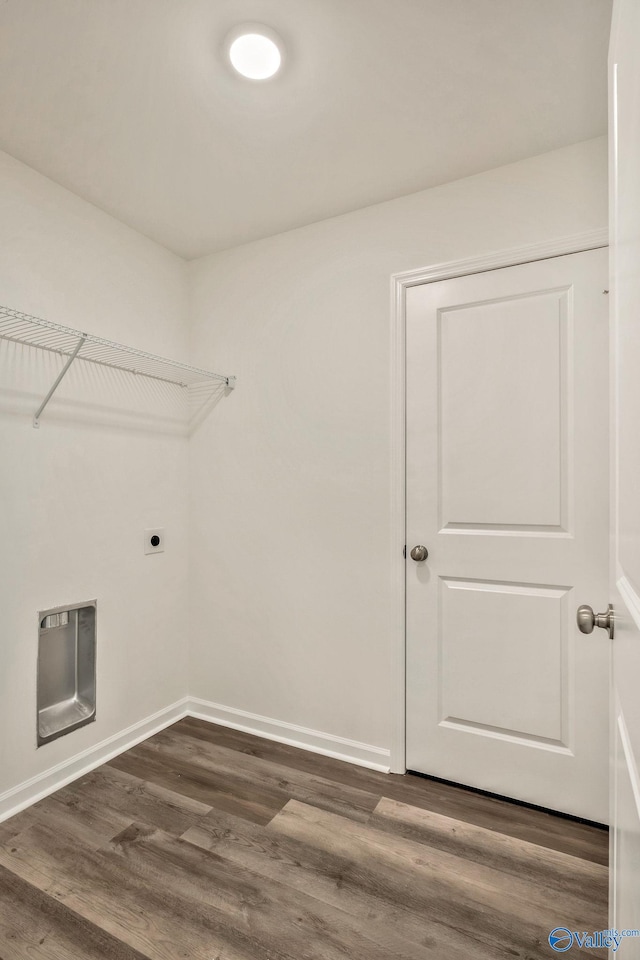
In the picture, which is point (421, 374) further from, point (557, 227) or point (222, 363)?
point (222, 363)

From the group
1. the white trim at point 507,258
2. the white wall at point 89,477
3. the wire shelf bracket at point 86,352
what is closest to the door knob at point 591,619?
the white trim at point 507,258

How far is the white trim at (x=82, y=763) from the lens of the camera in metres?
1.93

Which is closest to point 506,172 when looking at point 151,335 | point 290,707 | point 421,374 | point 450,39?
point 450,39

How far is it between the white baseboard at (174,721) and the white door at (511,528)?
0.26 meters

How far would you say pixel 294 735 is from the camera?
95.4 inches

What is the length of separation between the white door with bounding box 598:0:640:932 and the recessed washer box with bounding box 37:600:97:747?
6.58 feet

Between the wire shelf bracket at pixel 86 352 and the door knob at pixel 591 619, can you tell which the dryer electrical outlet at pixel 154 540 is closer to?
the wire shelf bracket at pixel 86 352

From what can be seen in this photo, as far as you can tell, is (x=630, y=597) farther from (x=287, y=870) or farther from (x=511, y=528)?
(x=287, y=870)

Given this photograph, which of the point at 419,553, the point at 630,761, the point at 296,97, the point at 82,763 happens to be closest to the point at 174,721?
the point at 82,763

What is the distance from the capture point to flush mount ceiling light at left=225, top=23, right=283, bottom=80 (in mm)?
1420

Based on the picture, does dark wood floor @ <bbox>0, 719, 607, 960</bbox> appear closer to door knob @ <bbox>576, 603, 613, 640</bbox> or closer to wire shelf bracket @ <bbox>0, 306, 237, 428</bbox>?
door knob @ <bbox>576, 603, 613, 640</bbox>

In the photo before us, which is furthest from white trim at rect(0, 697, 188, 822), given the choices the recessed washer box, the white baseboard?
the recessed washer box

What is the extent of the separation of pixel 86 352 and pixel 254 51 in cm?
129

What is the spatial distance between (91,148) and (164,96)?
42 centimetres
